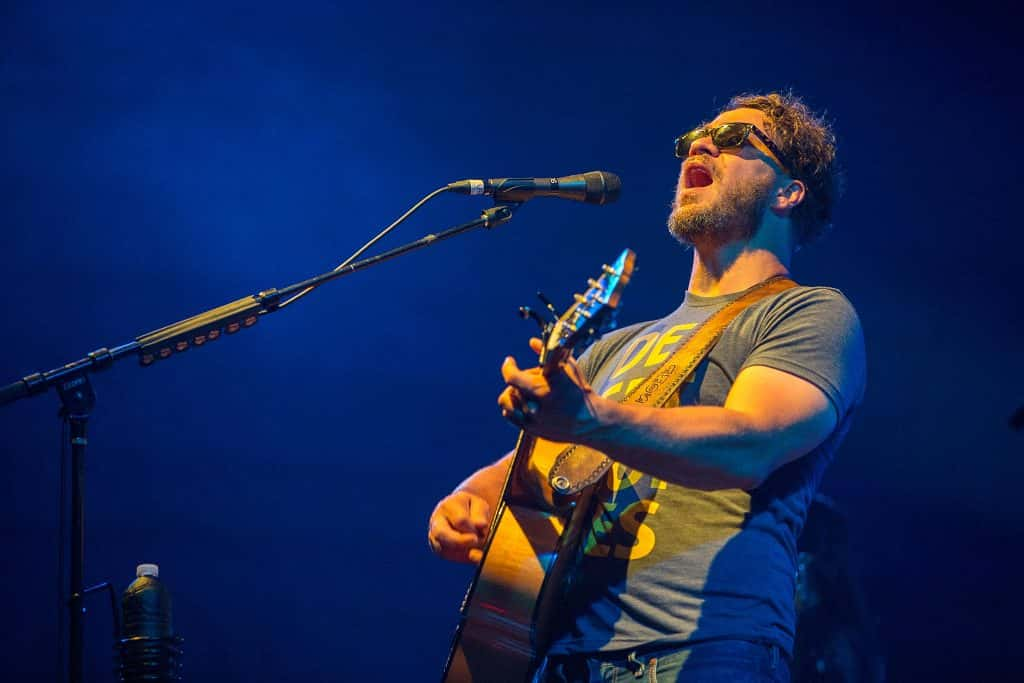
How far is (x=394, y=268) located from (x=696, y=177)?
8.03 ft

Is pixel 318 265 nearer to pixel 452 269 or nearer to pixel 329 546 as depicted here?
pixel 452 269

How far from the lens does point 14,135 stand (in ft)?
16.3

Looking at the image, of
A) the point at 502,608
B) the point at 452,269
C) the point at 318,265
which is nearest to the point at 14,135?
the point at 318,265

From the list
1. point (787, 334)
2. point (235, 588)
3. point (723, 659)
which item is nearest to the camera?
point (723, 659)

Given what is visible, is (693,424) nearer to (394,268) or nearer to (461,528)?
(461,528)

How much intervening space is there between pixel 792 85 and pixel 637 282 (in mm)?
1283

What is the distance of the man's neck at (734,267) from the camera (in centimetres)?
307

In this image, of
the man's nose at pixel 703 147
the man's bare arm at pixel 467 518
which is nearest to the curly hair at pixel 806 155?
the man's nose at pixel 703 147

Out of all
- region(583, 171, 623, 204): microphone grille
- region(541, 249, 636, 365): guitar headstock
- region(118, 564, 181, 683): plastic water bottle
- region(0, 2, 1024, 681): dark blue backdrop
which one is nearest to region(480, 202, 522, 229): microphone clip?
region(583, 171, 623, 204): microphone grille

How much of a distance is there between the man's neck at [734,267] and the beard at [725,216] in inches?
1.4

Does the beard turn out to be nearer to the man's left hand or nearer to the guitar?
the guitar

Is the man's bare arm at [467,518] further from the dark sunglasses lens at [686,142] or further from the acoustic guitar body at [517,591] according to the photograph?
the dark sunglasses lens at [686,142]

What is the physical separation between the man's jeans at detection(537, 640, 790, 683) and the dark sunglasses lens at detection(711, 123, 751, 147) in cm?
161

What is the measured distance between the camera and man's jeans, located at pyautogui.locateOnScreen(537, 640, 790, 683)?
7.55 ft
